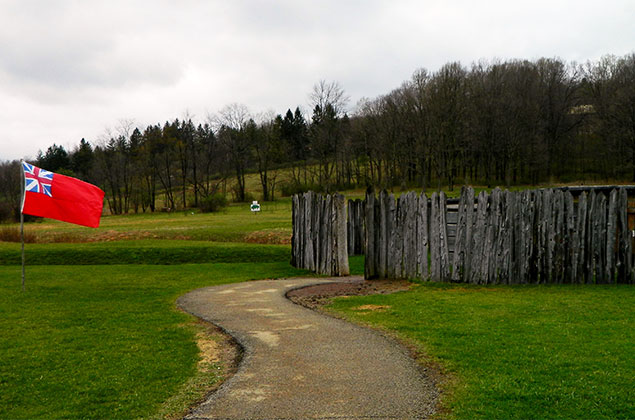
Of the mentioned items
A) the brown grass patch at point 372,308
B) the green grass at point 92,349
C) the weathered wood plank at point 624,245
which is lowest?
the brown grass patch at point 372,308

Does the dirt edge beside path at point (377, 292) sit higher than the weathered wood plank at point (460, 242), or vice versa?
the weathered wood plank at point (460, 242)

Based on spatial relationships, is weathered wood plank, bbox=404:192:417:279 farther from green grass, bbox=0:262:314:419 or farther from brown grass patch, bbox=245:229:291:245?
brown grass patch, bbox=245:229:291:245

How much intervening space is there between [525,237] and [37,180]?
1246 centimetres

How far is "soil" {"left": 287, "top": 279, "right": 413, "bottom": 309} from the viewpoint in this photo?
12315 millimetres

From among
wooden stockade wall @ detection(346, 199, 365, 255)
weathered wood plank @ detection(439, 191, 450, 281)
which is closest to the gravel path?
weathered wood plank @ detection(439, 191, 450, 281)

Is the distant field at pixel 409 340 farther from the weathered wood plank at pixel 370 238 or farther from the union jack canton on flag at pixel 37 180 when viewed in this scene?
the union jack canton on flag at pixel 37 180

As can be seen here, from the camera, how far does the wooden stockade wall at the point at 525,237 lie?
13.1 meters

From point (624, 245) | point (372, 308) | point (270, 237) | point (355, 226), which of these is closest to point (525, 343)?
point (372, 308)

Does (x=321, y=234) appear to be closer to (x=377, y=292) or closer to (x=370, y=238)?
(x=370, y=238)

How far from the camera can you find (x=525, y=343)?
24.9 ft

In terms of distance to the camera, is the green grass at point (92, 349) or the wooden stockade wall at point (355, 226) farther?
the wooden stockade wall at point (355, 226)

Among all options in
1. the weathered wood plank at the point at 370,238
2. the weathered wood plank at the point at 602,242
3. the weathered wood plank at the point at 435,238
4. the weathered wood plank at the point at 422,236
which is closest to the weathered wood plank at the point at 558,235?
the weathered wood plank at the point at 602,242

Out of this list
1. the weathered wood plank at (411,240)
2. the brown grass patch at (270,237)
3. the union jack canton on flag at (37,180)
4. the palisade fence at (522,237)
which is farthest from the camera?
the brown grass patch at (270,237)

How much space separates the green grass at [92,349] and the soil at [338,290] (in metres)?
2.96
